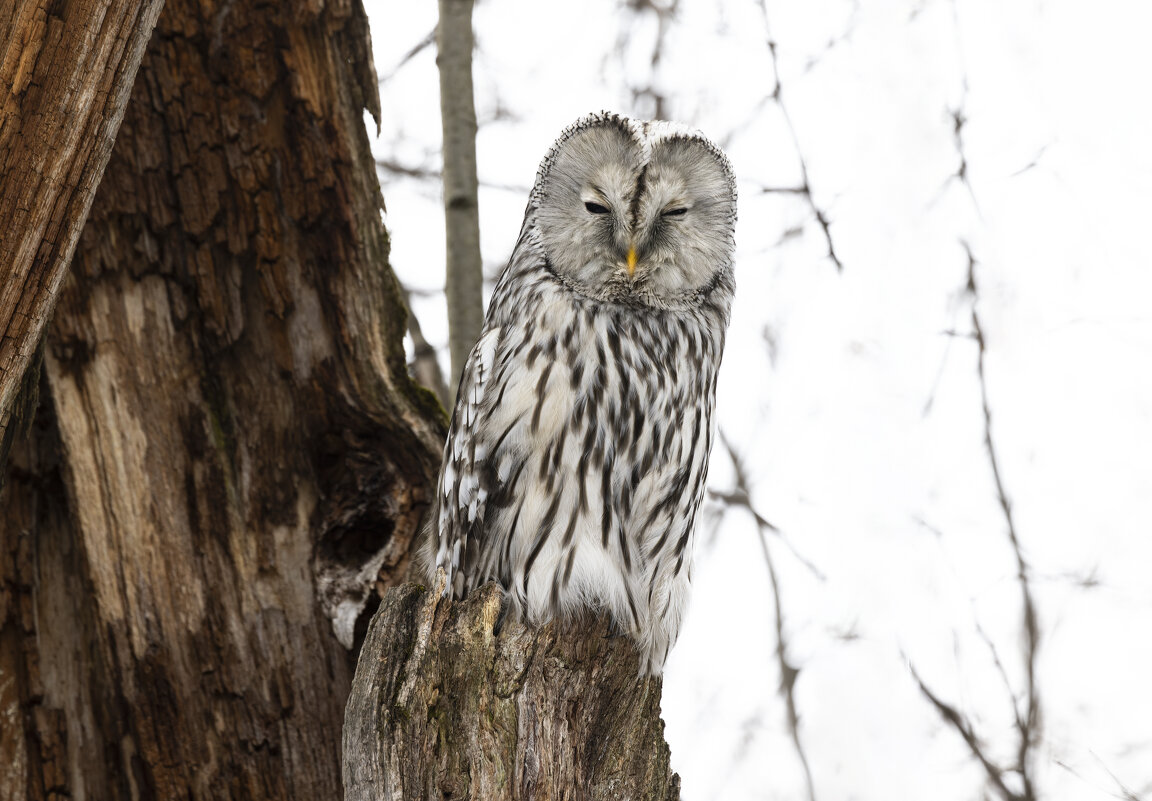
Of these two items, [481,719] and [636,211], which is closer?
[481,719]

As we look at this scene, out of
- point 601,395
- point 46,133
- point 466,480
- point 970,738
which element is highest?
point 46,133

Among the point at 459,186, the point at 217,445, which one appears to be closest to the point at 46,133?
the point at 217,445

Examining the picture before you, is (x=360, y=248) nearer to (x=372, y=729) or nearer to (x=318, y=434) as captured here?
(x=318, y=434)

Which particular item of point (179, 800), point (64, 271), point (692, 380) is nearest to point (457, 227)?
point (692, 380)

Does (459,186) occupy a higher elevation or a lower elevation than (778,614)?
higher

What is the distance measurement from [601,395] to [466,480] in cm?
45

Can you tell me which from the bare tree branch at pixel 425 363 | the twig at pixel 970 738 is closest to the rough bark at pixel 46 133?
the bare tree branch at pixel 425 363

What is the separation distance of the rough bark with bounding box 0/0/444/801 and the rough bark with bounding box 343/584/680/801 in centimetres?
88

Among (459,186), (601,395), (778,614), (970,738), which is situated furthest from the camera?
(778,614)

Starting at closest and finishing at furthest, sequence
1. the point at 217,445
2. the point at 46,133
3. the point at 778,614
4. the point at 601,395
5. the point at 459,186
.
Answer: the point at 46,133 → the point at 601,395 → the point at 217,445 → the point at 459,186 → the point at 778,614

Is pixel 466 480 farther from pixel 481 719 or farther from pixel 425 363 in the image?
pixel 425 363

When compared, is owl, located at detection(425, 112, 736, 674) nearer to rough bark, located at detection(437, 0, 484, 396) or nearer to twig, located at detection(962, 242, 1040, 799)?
rough bark, located at detection(437, 0, 484, 396)

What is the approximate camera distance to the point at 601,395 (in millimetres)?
2922

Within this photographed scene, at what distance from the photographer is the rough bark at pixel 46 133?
7.24ft
